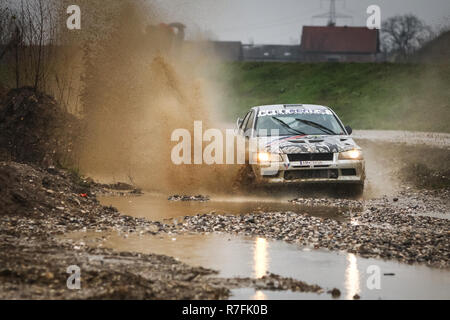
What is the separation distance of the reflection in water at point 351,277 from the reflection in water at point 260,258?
880 mm

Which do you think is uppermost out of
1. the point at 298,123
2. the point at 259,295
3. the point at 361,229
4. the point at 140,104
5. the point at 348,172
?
the point at 140,104

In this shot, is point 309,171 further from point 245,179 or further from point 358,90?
point 358,90

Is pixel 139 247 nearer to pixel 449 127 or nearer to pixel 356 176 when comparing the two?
pixel 356 176

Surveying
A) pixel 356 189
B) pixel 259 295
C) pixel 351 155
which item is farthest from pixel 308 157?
pixel 259 295

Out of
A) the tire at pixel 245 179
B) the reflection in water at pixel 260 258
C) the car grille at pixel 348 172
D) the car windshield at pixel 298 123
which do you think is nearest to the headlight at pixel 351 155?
the car grille at pixel 348 172

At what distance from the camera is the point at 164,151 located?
17906mm

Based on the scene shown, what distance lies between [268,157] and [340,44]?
294ft

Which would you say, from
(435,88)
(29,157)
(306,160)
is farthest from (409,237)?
(435,88)

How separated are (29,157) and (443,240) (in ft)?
33.3

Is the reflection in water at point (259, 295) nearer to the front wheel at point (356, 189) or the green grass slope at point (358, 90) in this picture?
the front wheel at point (356, 189)

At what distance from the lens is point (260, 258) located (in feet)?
30.0

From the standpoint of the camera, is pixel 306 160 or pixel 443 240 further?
pixel 306 160

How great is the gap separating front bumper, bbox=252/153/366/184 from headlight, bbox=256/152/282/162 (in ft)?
0.27

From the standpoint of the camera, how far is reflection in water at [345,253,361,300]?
752cm
